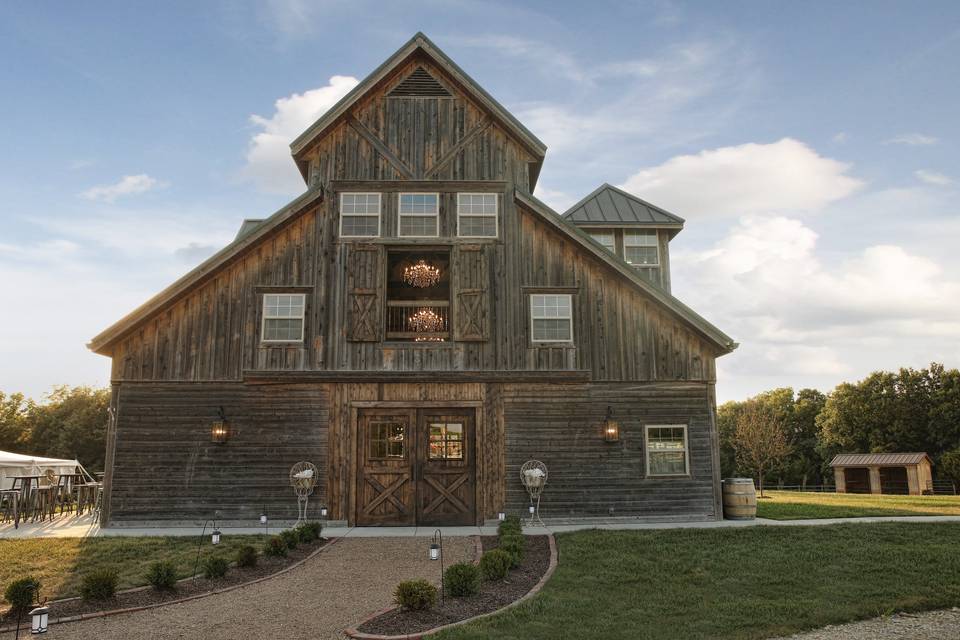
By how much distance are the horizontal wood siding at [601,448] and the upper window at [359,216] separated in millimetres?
4970

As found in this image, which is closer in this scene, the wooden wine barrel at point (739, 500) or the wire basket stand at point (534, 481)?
the wire basket stand at point (534, 481)

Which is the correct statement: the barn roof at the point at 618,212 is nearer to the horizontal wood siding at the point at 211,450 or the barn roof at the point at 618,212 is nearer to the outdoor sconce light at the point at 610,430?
the outdoor sconce light at the point at 610,430

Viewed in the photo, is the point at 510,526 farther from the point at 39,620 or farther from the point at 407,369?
the point at 39,620

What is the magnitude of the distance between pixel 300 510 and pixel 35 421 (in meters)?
46.4

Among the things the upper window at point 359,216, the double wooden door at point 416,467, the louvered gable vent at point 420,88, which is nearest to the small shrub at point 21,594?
the double wooden door at point 416,467

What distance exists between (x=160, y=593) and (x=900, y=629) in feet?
30.4

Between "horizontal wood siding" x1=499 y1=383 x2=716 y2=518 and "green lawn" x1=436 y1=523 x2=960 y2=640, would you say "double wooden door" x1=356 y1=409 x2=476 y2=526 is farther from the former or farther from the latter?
"green lawn" x1=436 y1=523 x2=960 y2=640

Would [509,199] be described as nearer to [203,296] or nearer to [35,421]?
[203,296]

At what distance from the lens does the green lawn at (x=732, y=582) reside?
8.02 metres

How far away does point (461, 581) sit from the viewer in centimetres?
880

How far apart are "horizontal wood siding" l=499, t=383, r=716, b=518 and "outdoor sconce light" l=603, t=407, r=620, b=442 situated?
6.6 inches

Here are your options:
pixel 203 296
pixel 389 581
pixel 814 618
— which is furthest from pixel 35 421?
pixel 814 618

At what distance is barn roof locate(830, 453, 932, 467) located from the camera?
36.9 m

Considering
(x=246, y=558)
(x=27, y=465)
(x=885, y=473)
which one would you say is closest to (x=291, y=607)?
(x=246, y=558)
